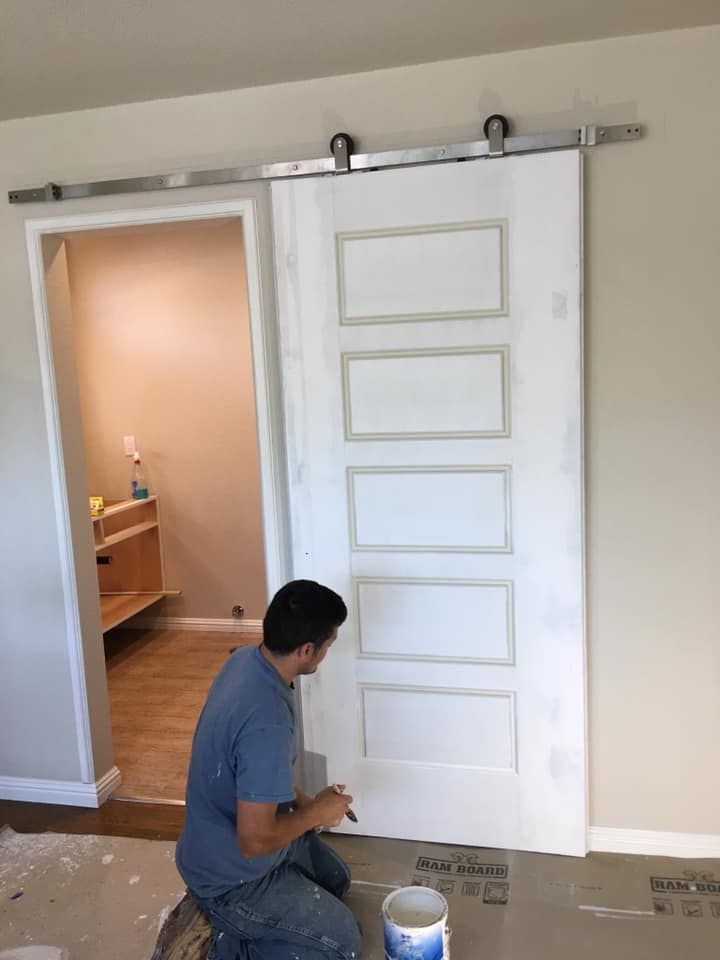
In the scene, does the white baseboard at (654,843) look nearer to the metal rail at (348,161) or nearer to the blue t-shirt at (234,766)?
the blue t-shirt at (234,766)

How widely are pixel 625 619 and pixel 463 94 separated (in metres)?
1.61

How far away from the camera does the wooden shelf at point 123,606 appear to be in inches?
168

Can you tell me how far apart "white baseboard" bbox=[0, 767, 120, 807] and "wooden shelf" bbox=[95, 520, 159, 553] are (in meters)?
1.41

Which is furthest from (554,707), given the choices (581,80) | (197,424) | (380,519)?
(197,424)

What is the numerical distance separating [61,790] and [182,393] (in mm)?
2394

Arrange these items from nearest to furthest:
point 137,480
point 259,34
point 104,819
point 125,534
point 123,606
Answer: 1. point 259,34
2. point 104,819
3. point 125,534
4. point 123,606
5. point 137,480

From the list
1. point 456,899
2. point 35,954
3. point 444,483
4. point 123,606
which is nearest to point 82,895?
point 35,954

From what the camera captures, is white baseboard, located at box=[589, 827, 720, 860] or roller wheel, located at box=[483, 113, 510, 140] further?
white baseboard, located at box=[589, 827, 720, 860]

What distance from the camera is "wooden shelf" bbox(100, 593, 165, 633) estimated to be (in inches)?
168

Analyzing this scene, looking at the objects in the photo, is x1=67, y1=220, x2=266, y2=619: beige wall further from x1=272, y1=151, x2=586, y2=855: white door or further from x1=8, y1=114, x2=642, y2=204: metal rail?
x1=272, y1=151, x2=586, y2=855: white door

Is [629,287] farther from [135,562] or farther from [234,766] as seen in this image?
[135,562]

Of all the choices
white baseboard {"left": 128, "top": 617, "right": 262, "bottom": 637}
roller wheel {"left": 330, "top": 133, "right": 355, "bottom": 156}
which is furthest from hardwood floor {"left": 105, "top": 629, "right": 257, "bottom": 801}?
roller wheel {"left": 330, "top": 133, "right": 355, "bottom": 156}

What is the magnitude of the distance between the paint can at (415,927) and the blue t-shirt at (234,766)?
0.31 meters

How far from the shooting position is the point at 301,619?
1.78m
